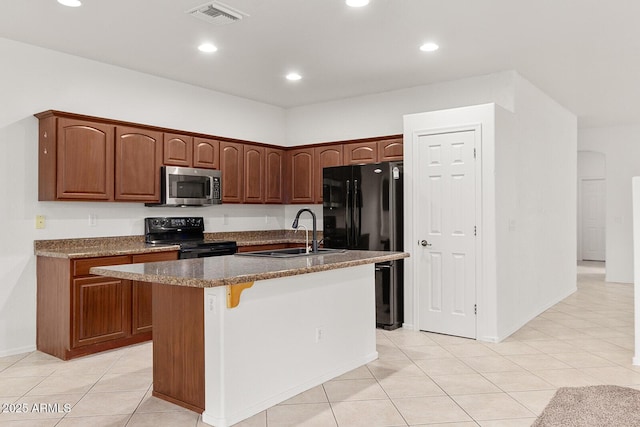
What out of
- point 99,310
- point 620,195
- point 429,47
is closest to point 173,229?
point 99,310

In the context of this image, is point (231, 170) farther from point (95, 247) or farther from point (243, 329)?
point (243, 329)

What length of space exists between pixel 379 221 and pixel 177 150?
2.30m

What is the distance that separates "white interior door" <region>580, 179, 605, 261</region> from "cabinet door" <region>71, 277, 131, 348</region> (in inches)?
424

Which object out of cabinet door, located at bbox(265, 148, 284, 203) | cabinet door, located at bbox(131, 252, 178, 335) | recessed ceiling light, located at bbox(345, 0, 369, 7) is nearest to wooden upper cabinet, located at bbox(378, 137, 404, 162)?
cabinet door, located at bbox(265, 148, 284, 203)

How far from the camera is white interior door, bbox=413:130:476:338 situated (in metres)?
4.78

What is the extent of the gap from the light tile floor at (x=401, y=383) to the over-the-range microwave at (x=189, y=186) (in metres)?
1.56

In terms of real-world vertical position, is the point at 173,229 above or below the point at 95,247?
above

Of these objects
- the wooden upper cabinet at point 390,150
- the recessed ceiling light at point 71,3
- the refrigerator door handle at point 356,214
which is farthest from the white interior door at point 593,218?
the recessed ceiling light at point 71,3

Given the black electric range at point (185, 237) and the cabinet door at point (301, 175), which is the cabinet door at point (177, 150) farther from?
the cabinet door at point (301, 175)

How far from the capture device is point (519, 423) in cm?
283

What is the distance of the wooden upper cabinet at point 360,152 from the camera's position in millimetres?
5887

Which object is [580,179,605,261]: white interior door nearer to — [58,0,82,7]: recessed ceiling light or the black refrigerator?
the black refrigerator

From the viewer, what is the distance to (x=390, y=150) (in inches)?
226

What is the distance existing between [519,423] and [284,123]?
17.1ft
